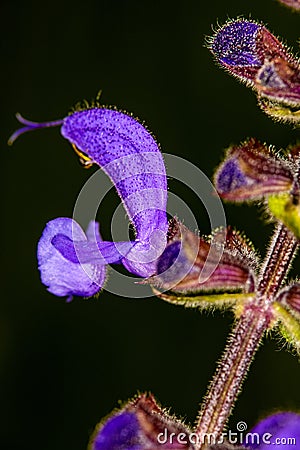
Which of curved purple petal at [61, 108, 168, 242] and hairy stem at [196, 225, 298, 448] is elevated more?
curved purple petal at [61, 108, 168, 242]

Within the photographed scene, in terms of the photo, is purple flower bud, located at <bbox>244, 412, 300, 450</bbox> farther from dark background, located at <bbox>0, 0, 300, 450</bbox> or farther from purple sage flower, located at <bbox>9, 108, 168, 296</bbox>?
dark background, located at <bbox>0, 0, 300, 450</bbox>

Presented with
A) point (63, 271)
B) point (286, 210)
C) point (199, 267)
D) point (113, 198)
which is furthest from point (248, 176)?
point (113, 198)

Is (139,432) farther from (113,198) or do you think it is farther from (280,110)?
(113,198)

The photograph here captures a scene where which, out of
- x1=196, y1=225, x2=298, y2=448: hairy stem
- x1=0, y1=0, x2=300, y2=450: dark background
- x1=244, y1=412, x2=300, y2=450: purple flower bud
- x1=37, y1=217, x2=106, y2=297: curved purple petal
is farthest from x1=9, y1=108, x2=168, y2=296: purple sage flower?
x1=0, y1=0, x2=300, y2=450: dark background

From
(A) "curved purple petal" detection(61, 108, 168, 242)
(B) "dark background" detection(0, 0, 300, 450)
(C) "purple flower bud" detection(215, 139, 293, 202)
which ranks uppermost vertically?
(B) "dark background" detection(0, 0, 300, 450)

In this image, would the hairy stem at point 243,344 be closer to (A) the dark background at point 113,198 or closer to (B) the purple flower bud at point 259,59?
(B) the purple flower bud at point 259,59

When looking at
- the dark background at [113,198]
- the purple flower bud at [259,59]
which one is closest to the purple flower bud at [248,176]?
the purple flower bud at [259,59]

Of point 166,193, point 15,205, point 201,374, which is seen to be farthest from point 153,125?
point 166,193
